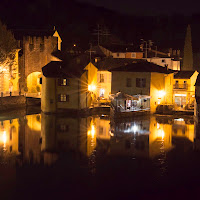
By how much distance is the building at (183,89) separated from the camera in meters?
40.9

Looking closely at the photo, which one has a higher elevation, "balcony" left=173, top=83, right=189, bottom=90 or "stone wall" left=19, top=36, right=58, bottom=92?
"stone wall" left=19, top=36, right=58, bottom=92

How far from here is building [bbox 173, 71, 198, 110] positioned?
4094 centimetres

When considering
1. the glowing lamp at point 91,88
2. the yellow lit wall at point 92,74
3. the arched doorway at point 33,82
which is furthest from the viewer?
the arched doorway at point 33,82

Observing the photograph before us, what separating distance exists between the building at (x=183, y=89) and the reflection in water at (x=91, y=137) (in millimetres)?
5930

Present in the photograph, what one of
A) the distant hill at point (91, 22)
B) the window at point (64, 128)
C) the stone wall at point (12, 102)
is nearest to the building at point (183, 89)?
the window at point (64, 128)

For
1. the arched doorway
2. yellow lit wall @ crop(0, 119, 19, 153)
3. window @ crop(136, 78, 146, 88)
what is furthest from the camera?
the arched doorway

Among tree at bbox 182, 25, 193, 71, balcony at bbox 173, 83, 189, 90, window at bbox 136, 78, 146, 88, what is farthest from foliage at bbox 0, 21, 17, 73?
tree at bbox 182, 25, 193, 71

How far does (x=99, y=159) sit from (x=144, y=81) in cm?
1814

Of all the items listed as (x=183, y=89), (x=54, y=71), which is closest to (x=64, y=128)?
(x=54, y=71)

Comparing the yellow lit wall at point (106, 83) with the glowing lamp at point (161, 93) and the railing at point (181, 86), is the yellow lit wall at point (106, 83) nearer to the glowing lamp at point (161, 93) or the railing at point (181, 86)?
the glowing lamp at point (161, 93)

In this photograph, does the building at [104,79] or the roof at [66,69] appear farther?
the building at [104,79]

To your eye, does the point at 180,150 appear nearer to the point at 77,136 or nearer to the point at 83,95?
the point at 77,136

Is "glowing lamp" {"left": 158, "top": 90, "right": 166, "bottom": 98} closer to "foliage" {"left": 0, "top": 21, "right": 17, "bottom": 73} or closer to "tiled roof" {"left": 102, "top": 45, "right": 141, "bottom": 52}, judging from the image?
"tiled roof" {"left": 102, "top": 45, "right": 141, "bottom": 52}

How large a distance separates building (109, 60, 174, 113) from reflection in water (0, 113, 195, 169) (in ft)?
10.7
